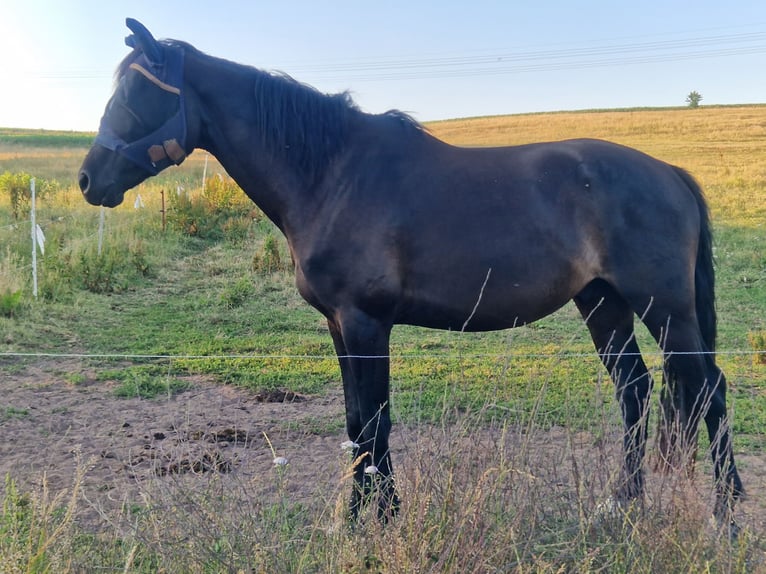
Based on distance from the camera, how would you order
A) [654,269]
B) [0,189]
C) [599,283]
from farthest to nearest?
1. [0,189]
2. [599,283]
3. [654,269]

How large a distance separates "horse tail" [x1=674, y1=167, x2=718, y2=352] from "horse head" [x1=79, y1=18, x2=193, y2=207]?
8.98 ft

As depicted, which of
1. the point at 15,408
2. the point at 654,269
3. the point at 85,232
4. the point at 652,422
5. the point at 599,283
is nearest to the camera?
the point at 654,269

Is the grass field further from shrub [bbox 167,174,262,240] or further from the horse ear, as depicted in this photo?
the horse ear

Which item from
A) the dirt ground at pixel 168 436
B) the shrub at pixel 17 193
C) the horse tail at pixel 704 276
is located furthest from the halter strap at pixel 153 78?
the shrub at pixel 17 193

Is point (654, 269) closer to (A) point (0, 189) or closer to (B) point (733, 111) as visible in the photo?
(A) point (0, 189)

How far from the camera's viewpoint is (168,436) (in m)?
4.74

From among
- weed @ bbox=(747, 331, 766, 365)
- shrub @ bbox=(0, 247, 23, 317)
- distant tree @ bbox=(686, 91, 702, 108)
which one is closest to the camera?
weed @ bbox=(747, 331, 766, 365)

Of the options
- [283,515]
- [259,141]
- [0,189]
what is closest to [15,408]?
[259,141]

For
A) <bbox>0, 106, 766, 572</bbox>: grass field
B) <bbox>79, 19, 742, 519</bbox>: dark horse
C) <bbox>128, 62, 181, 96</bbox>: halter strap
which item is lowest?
<bbox>0, 106, 766, 572</bbox>: grass field

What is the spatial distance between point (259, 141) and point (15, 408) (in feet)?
10.7

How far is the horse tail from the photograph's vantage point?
3748 mm

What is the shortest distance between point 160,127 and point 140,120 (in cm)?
10

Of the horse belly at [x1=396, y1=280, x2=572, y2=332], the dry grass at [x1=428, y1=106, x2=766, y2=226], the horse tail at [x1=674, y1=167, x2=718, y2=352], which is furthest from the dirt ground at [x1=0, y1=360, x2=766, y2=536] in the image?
the dry grass at [x1=428, y1=106, x2=766, y2=226]

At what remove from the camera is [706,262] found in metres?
3.78
